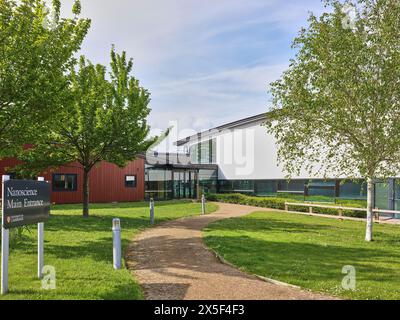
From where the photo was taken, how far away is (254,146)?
3497 centimetres

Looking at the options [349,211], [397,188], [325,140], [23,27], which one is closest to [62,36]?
[23,27]

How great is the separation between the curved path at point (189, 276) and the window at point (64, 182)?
65.1 ft

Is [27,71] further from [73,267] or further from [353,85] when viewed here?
[353,85]

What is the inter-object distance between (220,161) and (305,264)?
31.4 metres

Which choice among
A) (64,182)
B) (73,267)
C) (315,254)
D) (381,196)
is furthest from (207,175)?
(73,267)

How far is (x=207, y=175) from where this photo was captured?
136 feet

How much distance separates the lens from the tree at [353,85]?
42.7 ft

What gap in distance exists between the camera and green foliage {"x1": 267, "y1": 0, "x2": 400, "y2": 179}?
13.0 meters

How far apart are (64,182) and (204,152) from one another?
1761 cm

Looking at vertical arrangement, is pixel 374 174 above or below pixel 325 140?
below

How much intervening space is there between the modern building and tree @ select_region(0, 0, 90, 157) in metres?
18.7

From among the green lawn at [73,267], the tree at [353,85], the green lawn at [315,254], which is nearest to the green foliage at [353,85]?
the tree at [353,85]
